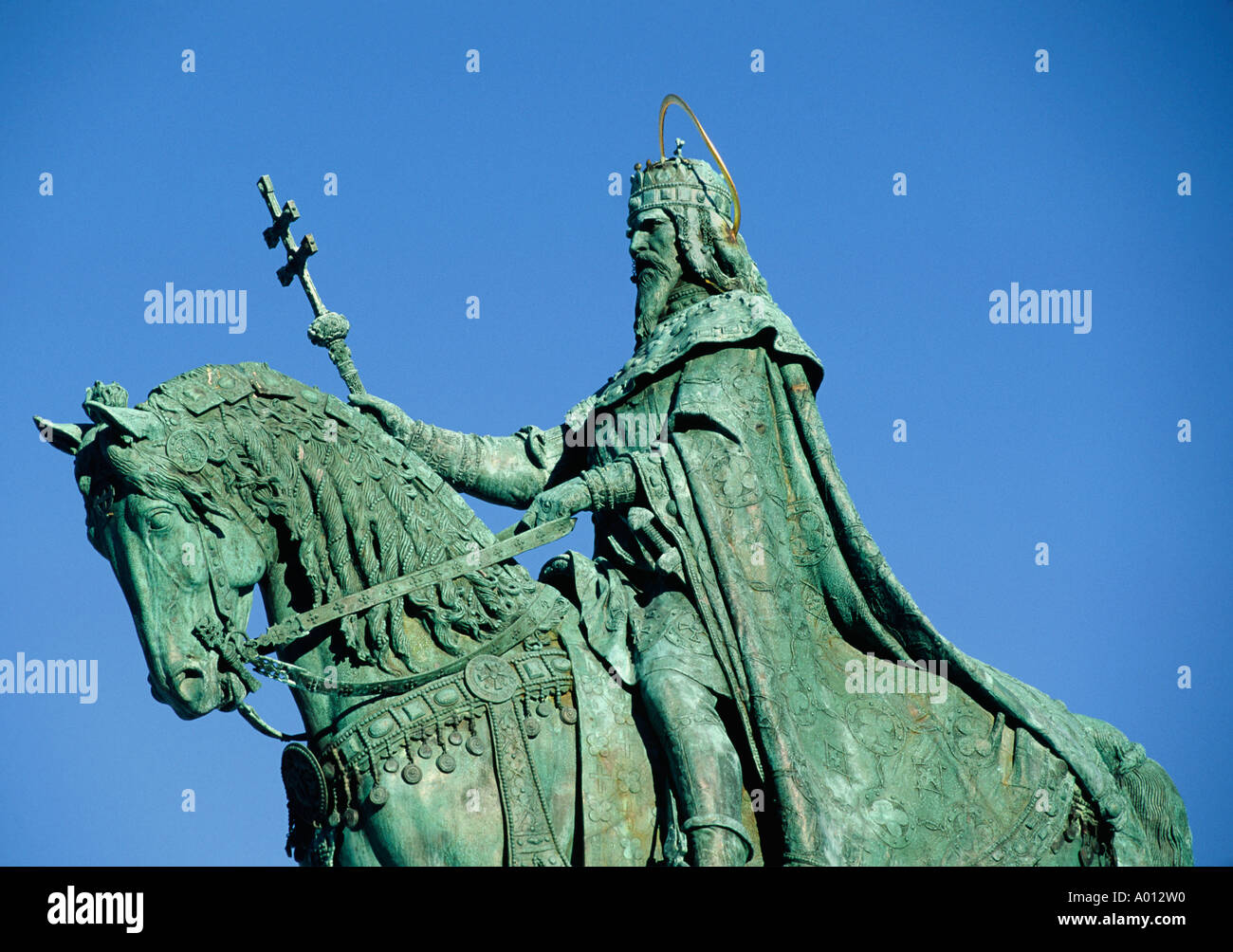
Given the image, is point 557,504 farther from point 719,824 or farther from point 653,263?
point 653,263

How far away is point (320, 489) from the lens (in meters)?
15.5

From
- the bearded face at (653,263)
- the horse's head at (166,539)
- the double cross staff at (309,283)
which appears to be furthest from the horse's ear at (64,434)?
the bearded face at (653,263)

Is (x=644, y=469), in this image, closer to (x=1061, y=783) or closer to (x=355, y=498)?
(x=355, y=498)

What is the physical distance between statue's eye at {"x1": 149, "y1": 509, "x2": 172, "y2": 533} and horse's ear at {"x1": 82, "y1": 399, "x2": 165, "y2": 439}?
493 millimetres

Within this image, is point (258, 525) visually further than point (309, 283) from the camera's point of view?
No

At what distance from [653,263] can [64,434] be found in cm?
564

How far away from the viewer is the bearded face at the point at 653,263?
19.0 m

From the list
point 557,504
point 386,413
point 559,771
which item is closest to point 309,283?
point 386,413

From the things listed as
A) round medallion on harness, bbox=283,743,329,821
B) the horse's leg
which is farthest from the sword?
the horse's leg

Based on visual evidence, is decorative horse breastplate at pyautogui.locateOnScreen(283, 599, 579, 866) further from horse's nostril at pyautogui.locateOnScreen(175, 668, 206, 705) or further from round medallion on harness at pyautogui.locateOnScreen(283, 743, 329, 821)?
horse's nostril at pyautogui.locateOnScreen(175, 668, 206, 705)

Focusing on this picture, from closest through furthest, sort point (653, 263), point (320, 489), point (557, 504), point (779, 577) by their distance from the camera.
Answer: point (320, 489), point (557, 504), point (779, 577), point (653, 263)

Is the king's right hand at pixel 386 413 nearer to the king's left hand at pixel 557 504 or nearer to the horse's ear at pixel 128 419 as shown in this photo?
the king's left hand at pixel 557 504

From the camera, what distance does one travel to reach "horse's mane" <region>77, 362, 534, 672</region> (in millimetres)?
14992

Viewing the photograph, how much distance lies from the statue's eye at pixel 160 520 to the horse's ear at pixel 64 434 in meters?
0.75
